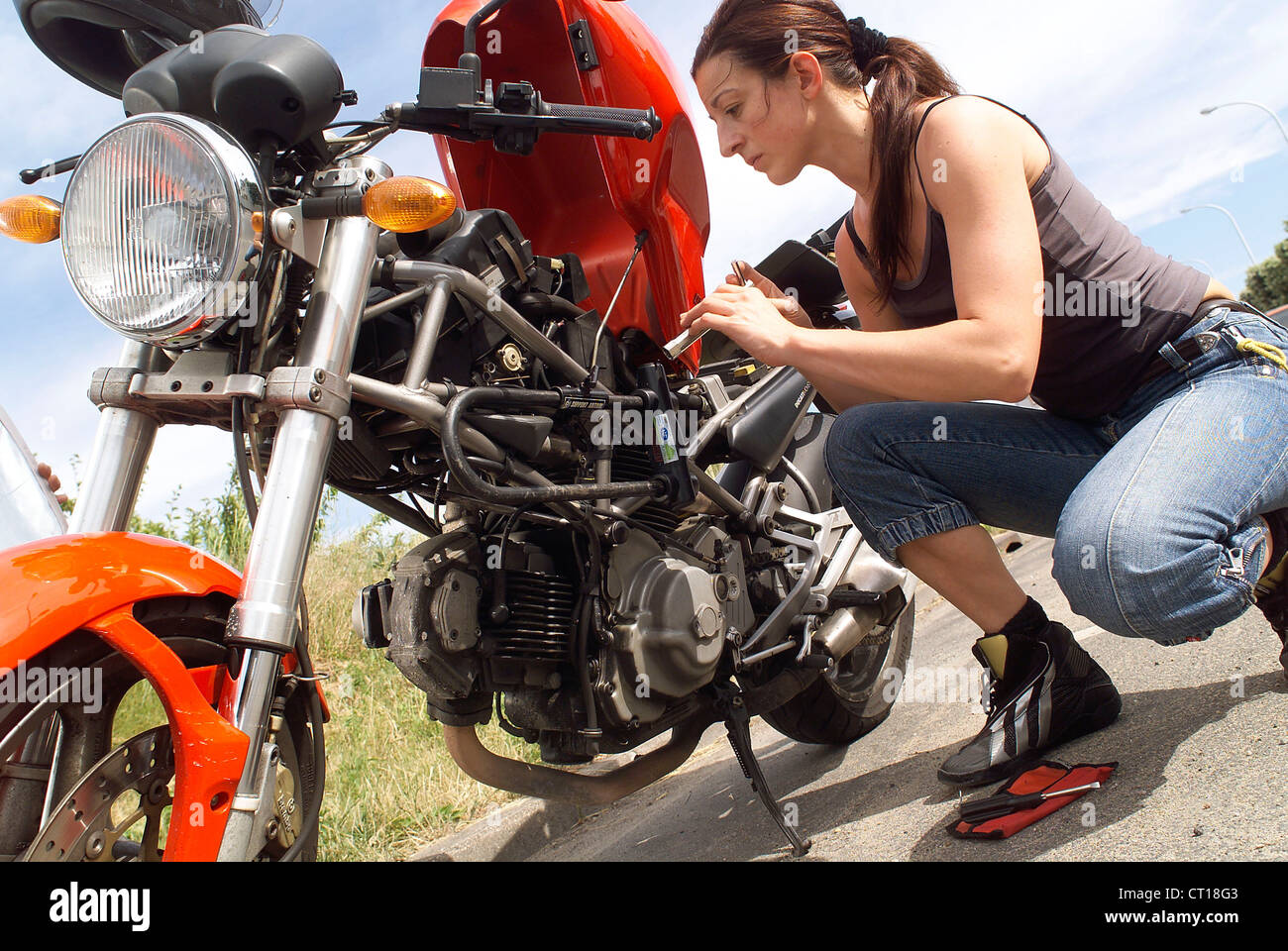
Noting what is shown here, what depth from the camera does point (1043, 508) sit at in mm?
2018

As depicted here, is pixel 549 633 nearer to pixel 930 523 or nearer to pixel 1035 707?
pixel 930 523

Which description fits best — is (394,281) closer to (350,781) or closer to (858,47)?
(858,47)

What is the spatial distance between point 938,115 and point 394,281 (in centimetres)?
105

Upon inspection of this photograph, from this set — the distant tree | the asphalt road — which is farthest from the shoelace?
the distant tree

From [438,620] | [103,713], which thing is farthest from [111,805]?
[438,620]

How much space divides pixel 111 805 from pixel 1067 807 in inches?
61.4

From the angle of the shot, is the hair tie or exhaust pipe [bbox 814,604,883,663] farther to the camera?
exhaust pipe [bbox 814,604,883,663]

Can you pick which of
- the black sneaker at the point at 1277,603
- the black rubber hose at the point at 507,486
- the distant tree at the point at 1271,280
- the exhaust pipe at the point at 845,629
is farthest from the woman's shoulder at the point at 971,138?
the distant tree at the point at 1271,280

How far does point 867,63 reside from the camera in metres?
1.97

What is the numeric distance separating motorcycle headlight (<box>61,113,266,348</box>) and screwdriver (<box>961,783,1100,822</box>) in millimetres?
1545

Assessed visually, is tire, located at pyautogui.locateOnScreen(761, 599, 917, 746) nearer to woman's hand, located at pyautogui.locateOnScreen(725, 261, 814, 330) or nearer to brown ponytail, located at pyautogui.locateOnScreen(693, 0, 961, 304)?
woman's hand, located at pyautogui.locateOnScreen(725, 261, 814, 330)

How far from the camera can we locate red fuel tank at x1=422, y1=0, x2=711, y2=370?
2.02 metres

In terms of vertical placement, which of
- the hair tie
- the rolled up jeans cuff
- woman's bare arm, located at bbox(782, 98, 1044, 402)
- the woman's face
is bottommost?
the rolled up jeans cuff
